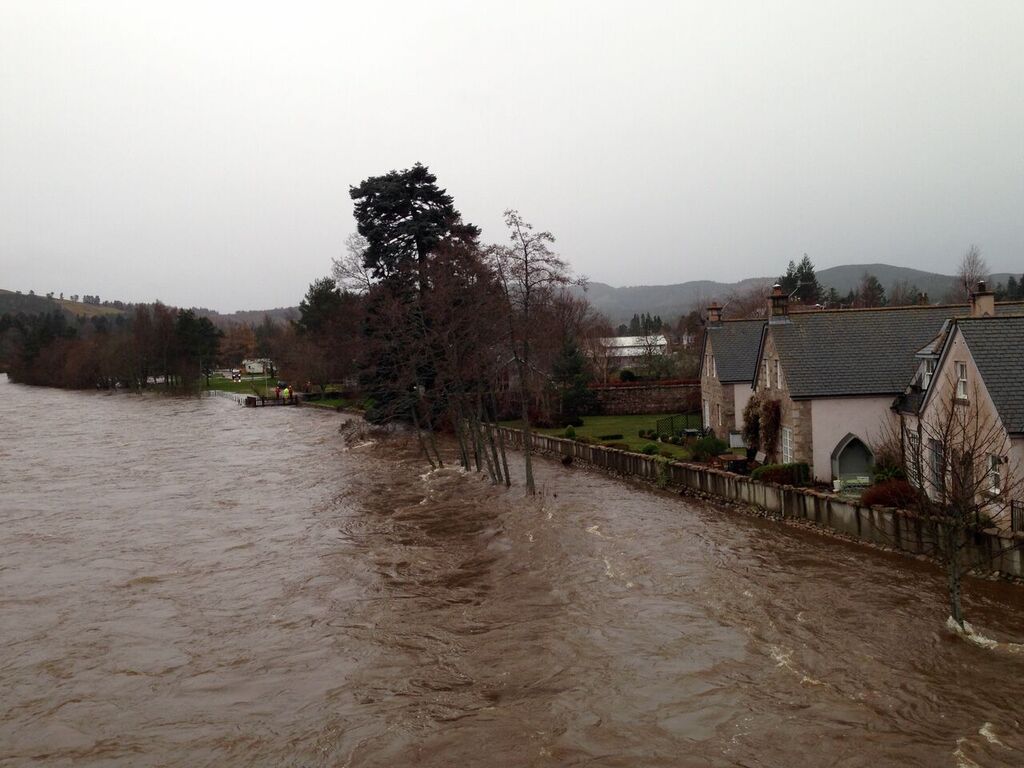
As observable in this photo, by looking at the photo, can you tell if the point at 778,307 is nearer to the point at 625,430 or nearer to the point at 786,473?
the point at 786,473

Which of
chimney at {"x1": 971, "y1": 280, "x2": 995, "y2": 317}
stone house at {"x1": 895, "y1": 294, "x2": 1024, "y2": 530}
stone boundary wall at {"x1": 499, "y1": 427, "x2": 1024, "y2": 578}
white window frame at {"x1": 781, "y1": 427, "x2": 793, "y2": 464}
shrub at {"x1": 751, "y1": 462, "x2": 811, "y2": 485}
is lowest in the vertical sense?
stone boundary wall at {"x1": 499, "y1": 427, "x2": 1024, "y2": 578}

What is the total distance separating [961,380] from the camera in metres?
21.1

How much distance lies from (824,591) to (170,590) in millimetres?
15372

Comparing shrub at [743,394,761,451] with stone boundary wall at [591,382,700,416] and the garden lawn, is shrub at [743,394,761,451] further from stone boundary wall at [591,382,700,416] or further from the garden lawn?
stone boundary wall at [591,382,700,416]

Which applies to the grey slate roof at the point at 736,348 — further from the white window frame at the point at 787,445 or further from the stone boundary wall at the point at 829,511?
the white window frame at the point at 787,445

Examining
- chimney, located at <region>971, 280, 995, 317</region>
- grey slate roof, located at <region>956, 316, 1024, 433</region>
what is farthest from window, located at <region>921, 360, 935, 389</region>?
grey slate roof, located at <region>956, 316, 1024, 433</region>

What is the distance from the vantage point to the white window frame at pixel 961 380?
20891mm

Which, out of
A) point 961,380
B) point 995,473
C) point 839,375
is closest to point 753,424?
point 839,375

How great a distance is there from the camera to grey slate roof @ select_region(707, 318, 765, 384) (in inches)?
1479

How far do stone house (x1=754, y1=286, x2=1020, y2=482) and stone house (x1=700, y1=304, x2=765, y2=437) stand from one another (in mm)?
6461

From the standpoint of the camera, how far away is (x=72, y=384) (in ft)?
427

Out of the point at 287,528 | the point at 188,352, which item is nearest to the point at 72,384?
the point at 188,352

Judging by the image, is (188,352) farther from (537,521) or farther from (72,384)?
(537,521)

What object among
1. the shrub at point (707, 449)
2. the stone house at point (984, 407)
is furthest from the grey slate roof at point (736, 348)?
the stone house at point (984, 407)
